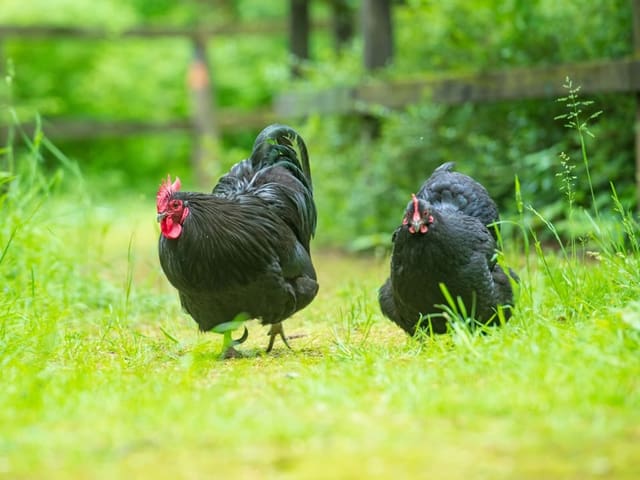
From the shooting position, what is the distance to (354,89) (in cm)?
939

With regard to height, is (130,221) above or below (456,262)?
below

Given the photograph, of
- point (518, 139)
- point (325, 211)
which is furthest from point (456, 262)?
point (325, 211)

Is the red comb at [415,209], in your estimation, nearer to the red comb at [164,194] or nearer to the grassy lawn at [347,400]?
the grassy lawn at [347,400]

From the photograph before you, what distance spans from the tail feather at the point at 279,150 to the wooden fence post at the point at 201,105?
10.4 metres

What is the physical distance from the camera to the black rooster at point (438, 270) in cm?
455

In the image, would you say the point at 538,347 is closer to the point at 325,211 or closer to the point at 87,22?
→ the point at 325,211

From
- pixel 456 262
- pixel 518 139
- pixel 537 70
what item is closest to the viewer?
pixel 456 262

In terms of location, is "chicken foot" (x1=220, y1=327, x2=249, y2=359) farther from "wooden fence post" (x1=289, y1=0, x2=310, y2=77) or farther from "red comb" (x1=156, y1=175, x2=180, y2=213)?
"wooden fence post" (x1=289, y1=0, x2=310, y2=77)

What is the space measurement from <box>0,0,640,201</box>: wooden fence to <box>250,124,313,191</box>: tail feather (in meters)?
2.40

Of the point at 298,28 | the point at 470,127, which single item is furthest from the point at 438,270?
the point at 298,28

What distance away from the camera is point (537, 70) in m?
7.45

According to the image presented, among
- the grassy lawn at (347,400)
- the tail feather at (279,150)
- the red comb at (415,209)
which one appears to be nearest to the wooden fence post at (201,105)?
the tail feather at (279,150)

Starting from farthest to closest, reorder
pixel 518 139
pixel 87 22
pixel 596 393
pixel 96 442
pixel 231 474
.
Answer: pixel 87 22 → pixel 518 139 → pixel 596 393 → pixel 96 442 → pixel 231 474

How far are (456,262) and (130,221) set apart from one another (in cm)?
853
